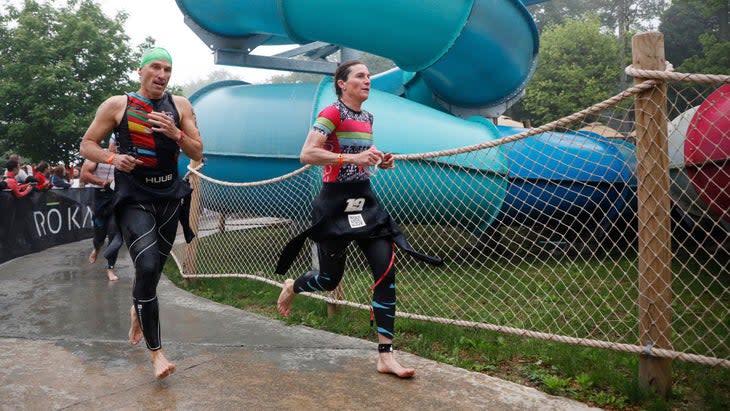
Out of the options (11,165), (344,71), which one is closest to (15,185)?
(11,165)

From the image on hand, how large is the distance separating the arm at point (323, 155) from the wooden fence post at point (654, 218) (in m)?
1.33

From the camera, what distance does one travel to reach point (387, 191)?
6.68 meters

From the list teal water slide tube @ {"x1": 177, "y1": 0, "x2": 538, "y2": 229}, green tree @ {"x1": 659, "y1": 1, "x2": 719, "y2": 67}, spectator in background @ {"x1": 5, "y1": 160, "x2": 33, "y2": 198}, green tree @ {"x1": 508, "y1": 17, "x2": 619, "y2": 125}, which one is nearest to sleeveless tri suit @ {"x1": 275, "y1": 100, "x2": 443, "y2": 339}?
teal water slide tube @ {"x1": 177, "y1": 0, "x2": 538, "y2": 229}

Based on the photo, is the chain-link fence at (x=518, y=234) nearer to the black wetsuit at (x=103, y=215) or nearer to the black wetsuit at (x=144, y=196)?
the black wetsuit at (x=103, y=215)

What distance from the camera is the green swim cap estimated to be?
322 cm

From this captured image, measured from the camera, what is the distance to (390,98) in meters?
7.47

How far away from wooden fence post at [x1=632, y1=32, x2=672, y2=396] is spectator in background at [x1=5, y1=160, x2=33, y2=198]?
9.01 metres

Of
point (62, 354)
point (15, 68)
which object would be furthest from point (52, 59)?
point (62, 354)

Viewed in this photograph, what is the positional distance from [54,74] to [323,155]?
74.9 ft

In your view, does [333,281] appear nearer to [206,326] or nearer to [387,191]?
[206,326]

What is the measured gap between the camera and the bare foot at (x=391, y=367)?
10.2ft

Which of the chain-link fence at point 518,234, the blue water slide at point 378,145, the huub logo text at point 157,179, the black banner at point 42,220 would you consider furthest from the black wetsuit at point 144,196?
the black banner at point 42,220

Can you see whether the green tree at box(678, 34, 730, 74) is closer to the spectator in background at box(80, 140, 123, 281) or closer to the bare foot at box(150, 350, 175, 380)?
the spectator in background at box(80, 140, 123, 281)

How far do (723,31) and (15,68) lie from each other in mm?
34499
